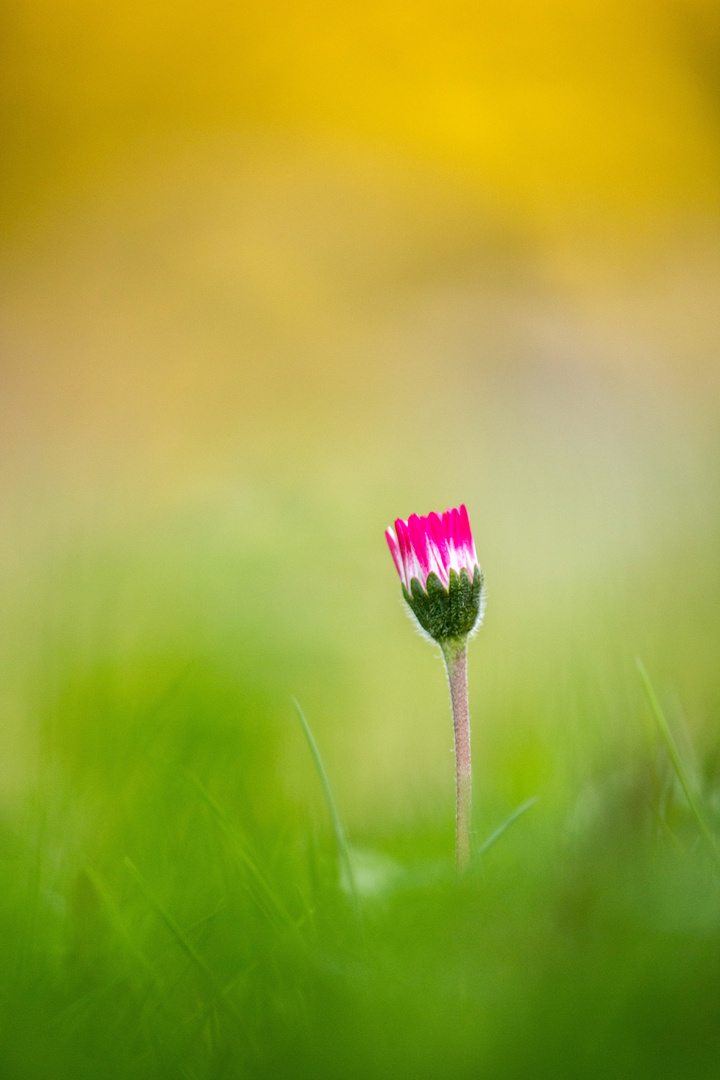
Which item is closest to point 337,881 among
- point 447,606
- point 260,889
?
point 260,889

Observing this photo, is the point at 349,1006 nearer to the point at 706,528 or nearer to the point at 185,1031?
the point at 185,1031

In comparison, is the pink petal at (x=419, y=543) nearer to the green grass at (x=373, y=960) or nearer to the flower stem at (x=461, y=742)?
the flower stem at (x=461, y=742)

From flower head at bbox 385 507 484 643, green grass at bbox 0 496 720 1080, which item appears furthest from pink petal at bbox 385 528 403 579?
green grass at bbox 0 496 720 1080

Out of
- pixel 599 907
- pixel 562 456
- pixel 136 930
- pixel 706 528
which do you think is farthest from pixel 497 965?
pixel 562 456

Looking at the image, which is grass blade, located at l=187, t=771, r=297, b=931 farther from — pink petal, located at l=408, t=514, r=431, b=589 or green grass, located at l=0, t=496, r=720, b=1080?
pink petal, located at l=408, t=514, r=431, b=589

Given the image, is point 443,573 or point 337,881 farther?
point 443,573

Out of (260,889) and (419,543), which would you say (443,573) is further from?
(260,889)

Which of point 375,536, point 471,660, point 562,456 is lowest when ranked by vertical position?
point 471,660
